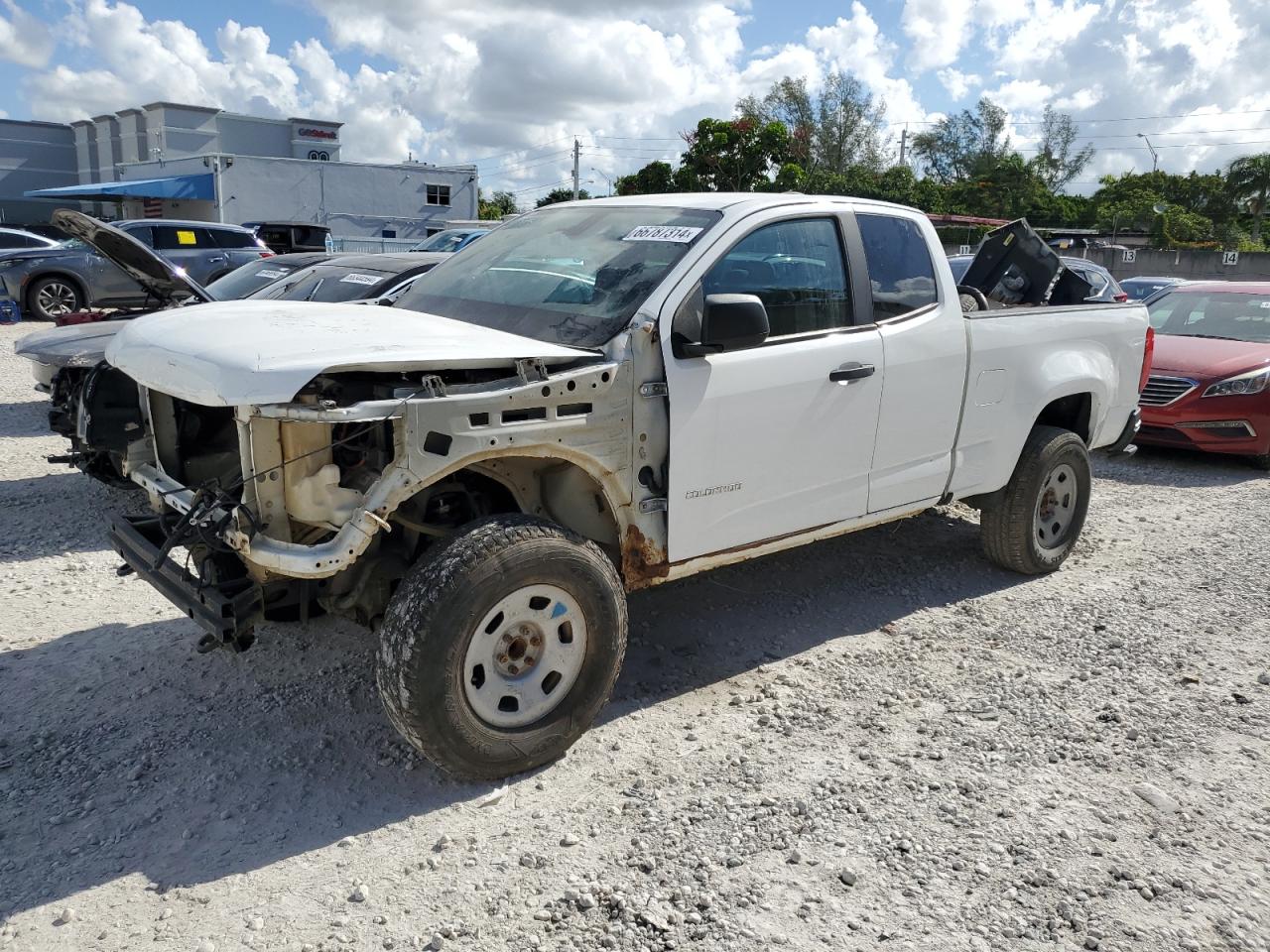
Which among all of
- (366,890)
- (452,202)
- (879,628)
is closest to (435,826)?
(366,890)

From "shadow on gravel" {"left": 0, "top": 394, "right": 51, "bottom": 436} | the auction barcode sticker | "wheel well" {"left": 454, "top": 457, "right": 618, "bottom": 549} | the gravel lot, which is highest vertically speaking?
the auction barcode sticker

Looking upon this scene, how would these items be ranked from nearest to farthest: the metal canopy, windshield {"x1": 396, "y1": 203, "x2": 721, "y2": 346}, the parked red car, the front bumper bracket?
1. the front bumper bracket
2. windshield {"x1": 396, "y1": 203, "x2": 721, "y2": 346}
3. the parked red car
4. the metal canopy

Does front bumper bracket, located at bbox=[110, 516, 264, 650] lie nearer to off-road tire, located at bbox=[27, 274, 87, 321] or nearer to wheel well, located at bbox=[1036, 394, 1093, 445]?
wheel well, located at bbox=[1036, 394, 1093, 445]

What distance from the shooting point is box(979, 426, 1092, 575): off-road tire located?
5.53 meters

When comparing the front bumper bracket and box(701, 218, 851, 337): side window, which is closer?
the front bumper bracket

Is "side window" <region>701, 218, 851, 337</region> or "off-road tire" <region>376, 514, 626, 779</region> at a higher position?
"side window" <region>701, 218, 851, 337</region>

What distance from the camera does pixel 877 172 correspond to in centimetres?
5450

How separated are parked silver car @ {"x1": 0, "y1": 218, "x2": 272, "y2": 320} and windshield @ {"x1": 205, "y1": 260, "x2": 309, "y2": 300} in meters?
7.16

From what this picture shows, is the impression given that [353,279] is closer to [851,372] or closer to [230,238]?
[851,372]

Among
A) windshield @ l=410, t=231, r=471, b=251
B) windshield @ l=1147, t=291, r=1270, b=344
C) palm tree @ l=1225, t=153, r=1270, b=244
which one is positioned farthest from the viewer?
palm tree @ l=1225, t=153, r=1270, b=244

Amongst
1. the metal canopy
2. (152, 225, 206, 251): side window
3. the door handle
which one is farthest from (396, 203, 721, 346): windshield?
the metal canopy

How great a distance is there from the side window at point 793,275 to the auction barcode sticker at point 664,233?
171 mm

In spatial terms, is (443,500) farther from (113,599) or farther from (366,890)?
(113,599)

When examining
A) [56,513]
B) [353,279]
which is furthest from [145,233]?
[56,513]
